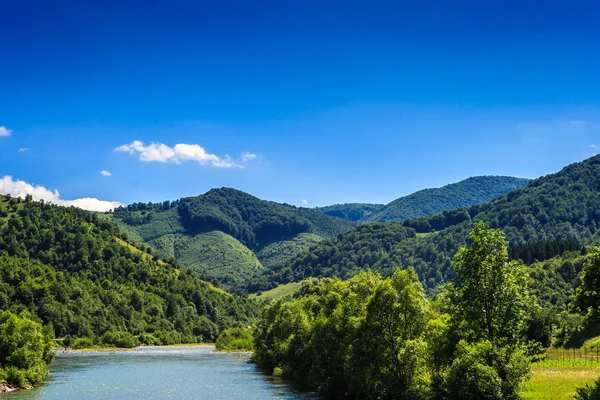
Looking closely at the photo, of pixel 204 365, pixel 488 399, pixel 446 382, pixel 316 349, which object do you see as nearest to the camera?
pixel 488 399

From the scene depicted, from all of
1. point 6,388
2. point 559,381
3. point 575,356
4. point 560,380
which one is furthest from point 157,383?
point 559,381

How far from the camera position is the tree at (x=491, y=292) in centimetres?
5350

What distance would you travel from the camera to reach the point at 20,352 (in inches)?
3848

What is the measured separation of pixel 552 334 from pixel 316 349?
171 ft

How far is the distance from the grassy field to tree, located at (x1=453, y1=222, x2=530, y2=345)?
15.0 ft

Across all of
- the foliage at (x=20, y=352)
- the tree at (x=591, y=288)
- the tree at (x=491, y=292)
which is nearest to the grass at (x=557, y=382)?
the tree at (x=491, y=292)

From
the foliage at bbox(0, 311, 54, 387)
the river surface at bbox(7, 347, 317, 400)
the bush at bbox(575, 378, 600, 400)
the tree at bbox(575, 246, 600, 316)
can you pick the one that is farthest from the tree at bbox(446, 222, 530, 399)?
the foliage at bbox(0, 311, 54, 387)

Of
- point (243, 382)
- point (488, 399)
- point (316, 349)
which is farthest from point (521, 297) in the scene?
point (243, 382)

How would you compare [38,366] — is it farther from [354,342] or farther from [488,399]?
[488,399]

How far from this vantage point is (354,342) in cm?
7250

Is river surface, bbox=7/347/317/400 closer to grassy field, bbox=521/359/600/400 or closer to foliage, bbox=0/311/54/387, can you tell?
foliage, bbox=0/311/54/387

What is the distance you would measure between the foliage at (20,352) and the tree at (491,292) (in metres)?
71.1

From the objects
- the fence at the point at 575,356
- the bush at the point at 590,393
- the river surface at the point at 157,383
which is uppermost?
the bush at the point at 590,393

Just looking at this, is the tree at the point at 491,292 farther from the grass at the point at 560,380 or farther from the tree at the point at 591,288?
the tree at the point at 591,288
